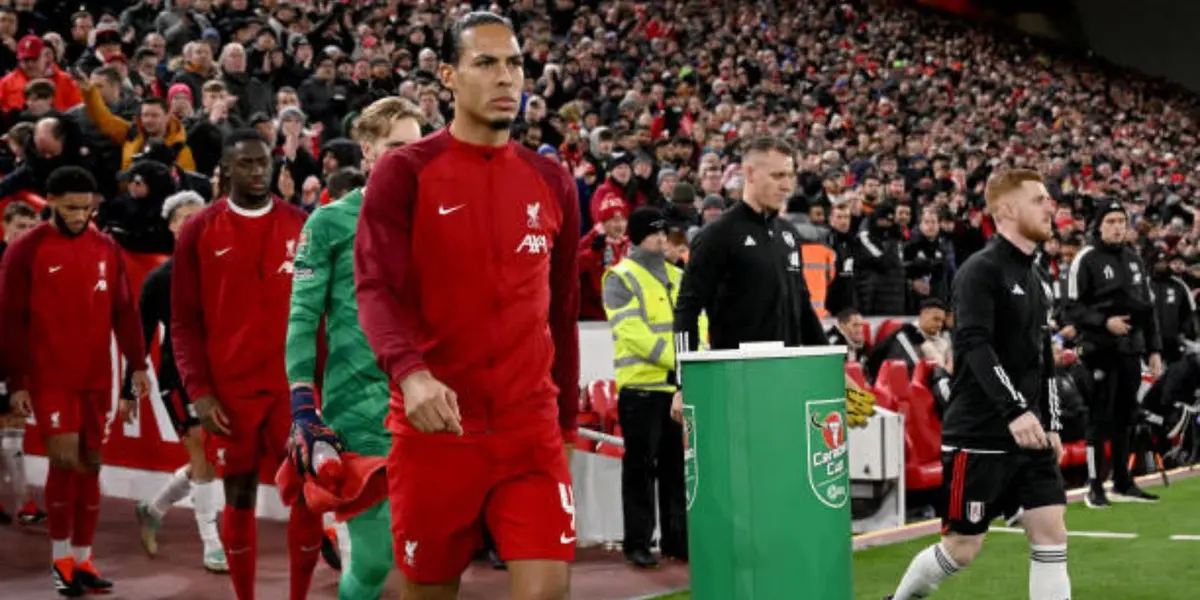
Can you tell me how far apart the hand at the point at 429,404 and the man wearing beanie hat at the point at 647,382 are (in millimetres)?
5436

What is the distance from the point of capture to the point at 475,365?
4.08 m

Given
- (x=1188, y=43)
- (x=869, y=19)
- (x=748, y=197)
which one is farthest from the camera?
(x=1188, y=43)

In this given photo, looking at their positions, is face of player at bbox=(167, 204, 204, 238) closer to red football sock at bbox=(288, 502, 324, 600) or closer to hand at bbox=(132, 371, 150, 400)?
hand at bbox=(132, 371, 150, 400)

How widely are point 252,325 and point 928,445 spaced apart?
6.89 metres

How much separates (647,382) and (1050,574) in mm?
3656

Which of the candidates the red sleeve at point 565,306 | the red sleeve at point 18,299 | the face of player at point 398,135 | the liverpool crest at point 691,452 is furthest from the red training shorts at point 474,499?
the red sleeve at point 18,299

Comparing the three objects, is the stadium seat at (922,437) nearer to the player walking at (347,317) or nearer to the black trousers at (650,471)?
the black trousers at (650,471)

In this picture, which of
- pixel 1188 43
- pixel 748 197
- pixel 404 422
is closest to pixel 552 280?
pixel 404 422

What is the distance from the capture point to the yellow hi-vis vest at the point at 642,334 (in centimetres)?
937

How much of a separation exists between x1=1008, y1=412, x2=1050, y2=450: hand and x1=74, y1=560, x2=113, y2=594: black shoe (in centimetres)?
477

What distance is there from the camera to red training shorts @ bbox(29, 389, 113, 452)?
27.1 feet

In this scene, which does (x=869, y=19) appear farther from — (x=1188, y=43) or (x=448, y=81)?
(x=448, y=81)

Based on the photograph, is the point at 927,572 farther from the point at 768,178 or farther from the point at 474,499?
the point at 474,499

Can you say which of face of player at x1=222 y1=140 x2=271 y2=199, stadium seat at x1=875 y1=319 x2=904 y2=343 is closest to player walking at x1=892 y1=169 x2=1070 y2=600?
face of player at x1=222 y1=140 x2=271 y2=199
